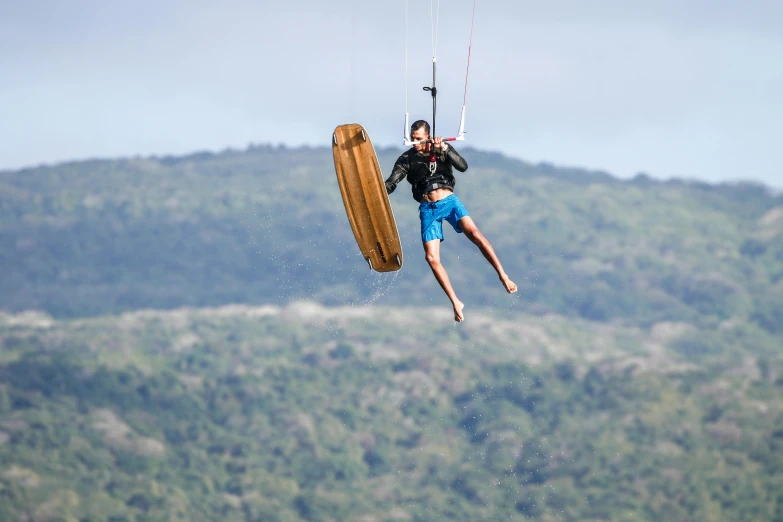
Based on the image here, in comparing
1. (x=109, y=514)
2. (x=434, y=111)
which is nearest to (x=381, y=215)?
(x=434, y=111)

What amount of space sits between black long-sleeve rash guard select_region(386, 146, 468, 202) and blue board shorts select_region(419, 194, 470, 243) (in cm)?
29

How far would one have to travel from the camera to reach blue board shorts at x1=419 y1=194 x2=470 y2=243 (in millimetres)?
29781

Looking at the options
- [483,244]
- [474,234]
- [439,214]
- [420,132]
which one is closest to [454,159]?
[420,132]

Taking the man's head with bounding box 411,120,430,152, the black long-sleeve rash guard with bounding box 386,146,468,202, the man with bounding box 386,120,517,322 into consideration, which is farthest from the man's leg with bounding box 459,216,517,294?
the man's head with bounding box 411,120,430,152

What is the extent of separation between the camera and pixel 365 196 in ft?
99.9

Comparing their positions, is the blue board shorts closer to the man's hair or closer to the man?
the man

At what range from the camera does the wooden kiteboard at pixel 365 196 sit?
30203 millimetres

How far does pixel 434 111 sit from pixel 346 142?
2337mm

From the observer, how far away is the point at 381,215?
3036cm

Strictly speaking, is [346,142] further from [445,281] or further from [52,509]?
[52,509]

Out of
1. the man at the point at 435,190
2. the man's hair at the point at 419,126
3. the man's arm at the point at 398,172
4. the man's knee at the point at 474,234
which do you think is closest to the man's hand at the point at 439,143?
the man at the point at 435,190

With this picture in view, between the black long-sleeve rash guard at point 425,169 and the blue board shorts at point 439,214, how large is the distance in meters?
0.29

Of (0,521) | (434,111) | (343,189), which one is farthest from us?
(0,521)

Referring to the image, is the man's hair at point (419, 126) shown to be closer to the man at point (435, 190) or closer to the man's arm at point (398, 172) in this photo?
the man at point (435, 190)
